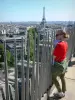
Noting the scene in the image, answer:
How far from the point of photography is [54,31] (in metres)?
3.48

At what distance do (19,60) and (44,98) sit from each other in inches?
45.3

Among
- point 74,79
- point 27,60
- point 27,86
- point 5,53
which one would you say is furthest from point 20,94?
point 74,79

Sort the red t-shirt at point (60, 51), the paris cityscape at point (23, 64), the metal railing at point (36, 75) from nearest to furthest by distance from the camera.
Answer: the paris cityscape at point (23, 64) < the metal railing at point (36, 75) < the red t-shirt at point (60, 51)

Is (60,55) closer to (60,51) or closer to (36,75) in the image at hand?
(60,51)

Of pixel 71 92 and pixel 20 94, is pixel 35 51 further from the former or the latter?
pixel 71 92

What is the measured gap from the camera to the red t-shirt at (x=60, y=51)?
3.05m

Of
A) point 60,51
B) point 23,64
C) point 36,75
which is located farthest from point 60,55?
point 23,64

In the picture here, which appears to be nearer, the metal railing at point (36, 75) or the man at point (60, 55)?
the metal railing at point (36, 75)

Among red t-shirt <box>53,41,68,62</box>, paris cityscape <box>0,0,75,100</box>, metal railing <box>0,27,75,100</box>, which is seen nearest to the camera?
paris cityscape <box>0,0,75,100</box>

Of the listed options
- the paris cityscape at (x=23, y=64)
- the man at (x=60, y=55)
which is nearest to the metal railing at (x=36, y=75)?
the paris cityscape at (x=23, y=64)

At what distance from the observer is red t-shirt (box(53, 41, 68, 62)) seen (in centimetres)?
305

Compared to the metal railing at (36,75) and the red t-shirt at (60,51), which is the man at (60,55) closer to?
the red t-shirt at (60,51)

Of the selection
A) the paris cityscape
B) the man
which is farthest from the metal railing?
the man

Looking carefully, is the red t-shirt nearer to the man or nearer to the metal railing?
the man
